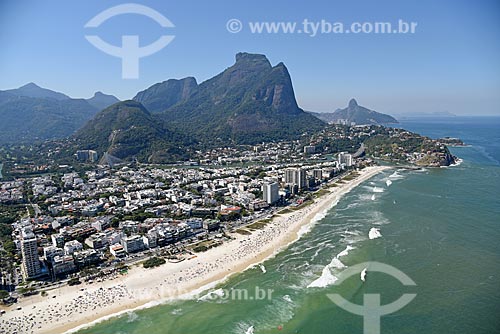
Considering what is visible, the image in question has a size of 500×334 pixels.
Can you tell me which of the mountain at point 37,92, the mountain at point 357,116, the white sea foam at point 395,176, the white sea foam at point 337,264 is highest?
the mountain at point 37,92

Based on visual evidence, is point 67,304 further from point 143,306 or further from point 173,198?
point 173,198

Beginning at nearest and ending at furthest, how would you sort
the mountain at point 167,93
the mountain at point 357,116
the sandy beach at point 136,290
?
the sandy beach at point 136,290, the mountain at point 167,93, the mountain at point 357,116

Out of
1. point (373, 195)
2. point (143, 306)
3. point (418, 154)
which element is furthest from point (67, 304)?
point (418, 154)

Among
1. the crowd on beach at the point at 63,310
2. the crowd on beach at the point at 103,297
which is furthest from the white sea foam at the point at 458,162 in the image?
the crowd on beach at the point at 63,310

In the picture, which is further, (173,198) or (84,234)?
(173,198)

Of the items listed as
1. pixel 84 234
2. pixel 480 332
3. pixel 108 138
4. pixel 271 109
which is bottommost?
pixel 480 332

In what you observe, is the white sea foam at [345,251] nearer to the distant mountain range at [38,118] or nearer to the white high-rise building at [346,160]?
the white high-rise building at [346,160]

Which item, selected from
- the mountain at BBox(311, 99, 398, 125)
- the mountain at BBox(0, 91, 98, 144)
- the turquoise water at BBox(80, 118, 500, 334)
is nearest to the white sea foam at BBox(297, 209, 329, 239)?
the turquoise water at BBox(80, 118, 500, 334)
